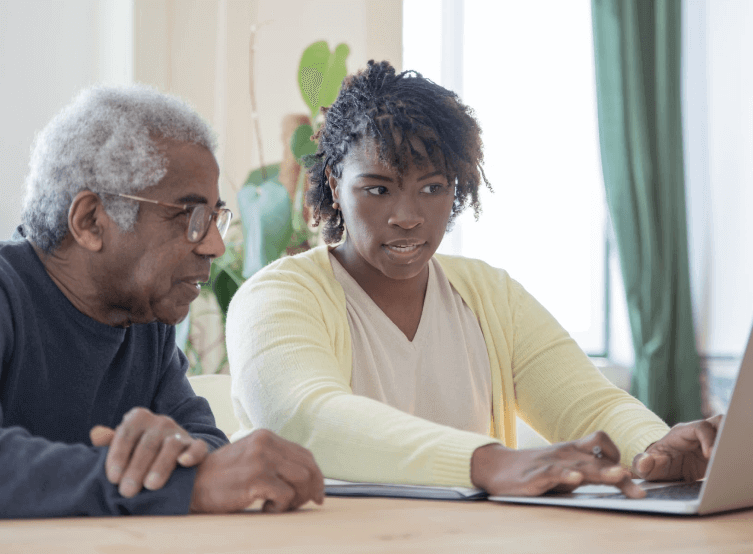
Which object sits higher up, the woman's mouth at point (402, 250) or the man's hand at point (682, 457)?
the woman's mouth at point (402, 250)

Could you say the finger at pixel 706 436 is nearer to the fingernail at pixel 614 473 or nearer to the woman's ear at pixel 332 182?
the fingernail at pixel 614 473

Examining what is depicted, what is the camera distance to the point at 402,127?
1549 mm

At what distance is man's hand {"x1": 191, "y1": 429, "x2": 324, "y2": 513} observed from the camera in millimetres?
878

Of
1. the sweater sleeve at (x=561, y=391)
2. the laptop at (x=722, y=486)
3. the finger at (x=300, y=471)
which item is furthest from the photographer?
the sweater sleeve at (x=561, y=391)

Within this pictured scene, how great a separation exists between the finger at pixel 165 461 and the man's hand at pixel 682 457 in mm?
687

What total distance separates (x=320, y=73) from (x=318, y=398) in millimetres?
2023

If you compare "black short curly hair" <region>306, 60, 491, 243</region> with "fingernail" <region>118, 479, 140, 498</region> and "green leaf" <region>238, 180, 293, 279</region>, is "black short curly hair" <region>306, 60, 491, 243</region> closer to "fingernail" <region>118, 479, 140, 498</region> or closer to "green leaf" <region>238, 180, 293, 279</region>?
"fingernail" <region>118, 479, 140, 498</region>

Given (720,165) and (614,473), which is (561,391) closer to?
(614,473)

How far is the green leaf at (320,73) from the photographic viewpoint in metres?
2.97

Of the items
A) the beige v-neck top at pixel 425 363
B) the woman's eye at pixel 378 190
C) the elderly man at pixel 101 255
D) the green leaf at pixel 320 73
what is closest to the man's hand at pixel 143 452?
the elderly man at pixel 101 255

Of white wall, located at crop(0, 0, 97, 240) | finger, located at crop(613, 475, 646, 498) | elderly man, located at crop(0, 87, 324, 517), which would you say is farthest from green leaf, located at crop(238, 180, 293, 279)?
finger, located at crop(613, 475, 646, 498)

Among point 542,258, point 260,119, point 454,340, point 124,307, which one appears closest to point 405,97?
point 454,340

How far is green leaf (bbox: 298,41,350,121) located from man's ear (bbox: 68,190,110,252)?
1843 millimetres

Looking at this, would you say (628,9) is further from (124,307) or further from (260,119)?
(124,307)
